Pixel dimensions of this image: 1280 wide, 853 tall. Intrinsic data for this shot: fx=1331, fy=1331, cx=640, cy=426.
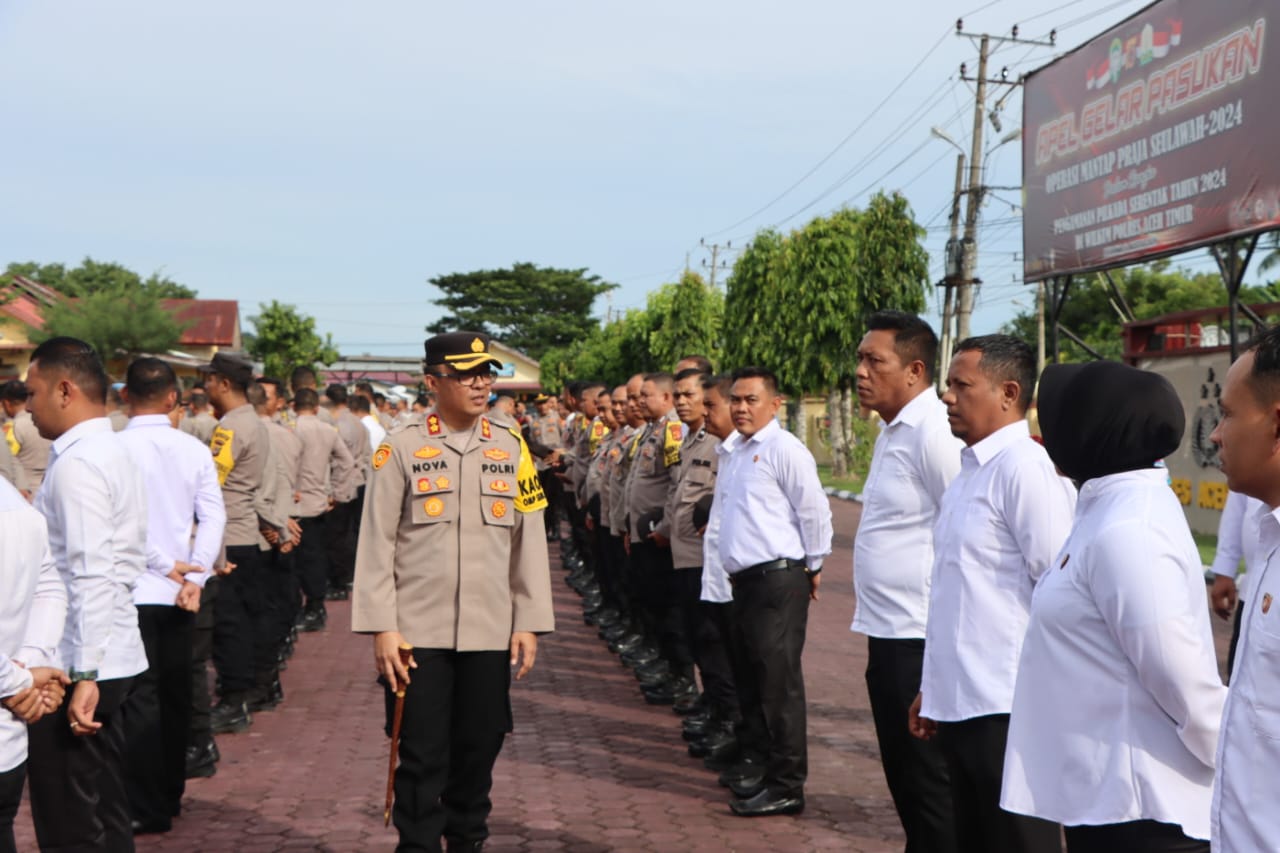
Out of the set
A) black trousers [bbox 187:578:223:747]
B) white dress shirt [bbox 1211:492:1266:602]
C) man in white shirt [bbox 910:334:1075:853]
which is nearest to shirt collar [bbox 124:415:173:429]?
black trousers [bbox 187:578:223:747]

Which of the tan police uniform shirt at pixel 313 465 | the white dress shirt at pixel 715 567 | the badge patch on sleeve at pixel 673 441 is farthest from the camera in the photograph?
the tan police uniform shirt at pixel 313 465

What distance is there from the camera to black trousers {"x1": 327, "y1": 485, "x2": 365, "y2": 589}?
46.2ft

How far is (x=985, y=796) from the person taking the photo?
370cm

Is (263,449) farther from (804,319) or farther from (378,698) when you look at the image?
(804,319)

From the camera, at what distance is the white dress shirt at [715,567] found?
6.97 meters

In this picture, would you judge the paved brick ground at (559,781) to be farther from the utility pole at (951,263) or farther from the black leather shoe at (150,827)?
the utility pole at (951,263)

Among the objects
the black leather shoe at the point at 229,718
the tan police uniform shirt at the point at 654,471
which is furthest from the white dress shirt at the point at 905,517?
the black leather shoe at the point at 229,718

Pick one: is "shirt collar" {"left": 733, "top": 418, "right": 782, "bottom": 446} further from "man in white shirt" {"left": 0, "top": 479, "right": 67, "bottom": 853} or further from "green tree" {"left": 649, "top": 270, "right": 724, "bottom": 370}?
"green tree" {"left": 649, "top": 270, "right": 724, "bottom": 370}

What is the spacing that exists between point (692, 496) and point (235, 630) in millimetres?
2905

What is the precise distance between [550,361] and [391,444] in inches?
2773

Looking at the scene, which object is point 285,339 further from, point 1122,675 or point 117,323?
point 1122,675

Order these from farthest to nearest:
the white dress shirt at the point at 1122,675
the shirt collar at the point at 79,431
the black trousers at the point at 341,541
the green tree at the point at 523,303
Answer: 1. the green tree at the point at 523,303
2. the black trousers at the point at 341,541
3. the shirt collar at the point at 79,431
4. the white dress shirt at the point at 1122,675

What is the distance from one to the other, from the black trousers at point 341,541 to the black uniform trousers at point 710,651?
6681 mm

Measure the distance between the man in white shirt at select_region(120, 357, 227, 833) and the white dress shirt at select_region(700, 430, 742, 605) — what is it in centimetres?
248
